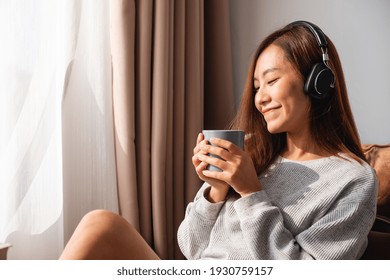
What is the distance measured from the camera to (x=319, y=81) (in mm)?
885

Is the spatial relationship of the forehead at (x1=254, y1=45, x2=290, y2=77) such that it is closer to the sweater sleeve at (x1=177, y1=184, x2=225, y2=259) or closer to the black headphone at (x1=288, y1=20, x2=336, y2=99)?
the black headphone at (x1=288, y1=20, x2=336, y2=99)

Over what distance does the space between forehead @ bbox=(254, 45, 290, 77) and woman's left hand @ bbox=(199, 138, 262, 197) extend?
0.22m

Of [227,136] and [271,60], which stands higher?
[271,60]

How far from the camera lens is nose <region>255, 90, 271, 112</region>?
94cm

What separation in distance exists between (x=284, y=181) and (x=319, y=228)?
0.17 meters

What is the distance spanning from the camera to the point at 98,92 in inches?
56.4

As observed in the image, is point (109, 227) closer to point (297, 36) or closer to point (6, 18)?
point (297, 36)

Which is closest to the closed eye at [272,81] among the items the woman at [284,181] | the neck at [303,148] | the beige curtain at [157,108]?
the woman at [284,181]

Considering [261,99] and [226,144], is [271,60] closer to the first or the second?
[261,99]

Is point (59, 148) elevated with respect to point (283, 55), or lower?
lower

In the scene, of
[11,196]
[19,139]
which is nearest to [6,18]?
[19,139]

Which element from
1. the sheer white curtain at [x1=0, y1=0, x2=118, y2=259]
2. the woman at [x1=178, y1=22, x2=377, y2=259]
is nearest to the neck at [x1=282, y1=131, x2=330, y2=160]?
the woman at [x1=178, y1=22, x2=377, y2=259]

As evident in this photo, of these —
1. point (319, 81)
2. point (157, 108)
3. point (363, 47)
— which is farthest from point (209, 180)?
point (363, 47)
